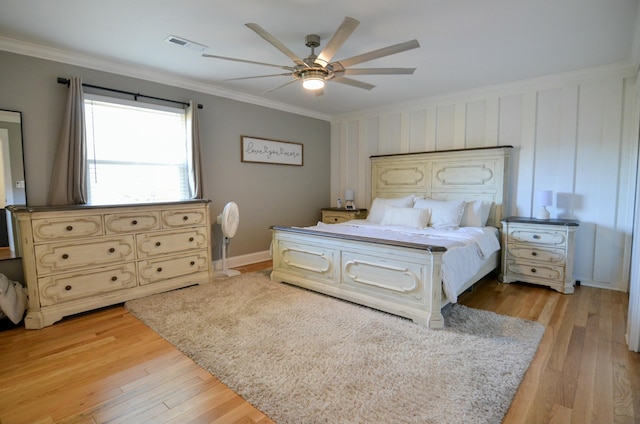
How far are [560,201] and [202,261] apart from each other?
4430 millimetres

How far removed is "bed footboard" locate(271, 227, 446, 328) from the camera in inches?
104

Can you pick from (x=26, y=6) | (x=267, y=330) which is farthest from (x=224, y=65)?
(x=267, y=330)

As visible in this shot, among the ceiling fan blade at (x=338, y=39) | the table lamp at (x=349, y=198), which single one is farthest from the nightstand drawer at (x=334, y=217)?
the ceiling fan blade at (x=338, y=39)

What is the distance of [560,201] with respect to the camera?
12.7ft

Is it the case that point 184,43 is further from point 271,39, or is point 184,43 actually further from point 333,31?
point 333,31

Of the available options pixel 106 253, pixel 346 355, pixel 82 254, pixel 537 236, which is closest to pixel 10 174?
pixel 82 254

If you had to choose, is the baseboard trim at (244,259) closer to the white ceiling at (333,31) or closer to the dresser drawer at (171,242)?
the dresser drawer at (171,242)

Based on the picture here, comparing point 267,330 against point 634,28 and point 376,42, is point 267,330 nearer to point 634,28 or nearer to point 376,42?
point 376,42

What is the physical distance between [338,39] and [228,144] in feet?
9.17

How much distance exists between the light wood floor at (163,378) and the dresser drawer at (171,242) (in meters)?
0.72

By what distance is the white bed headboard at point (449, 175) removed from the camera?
420 cm

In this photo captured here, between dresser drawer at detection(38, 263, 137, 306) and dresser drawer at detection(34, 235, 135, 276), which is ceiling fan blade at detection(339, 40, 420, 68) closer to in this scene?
dresser drawer at detection(34, 235, 135, 276)

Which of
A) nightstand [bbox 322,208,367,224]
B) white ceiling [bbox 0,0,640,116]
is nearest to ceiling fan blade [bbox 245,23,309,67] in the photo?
white ceiling [bbox 0,0,640,116]

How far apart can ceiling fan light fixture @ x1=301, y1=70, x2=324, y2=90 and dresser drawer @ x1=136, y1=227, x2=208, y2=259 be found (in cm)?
212
